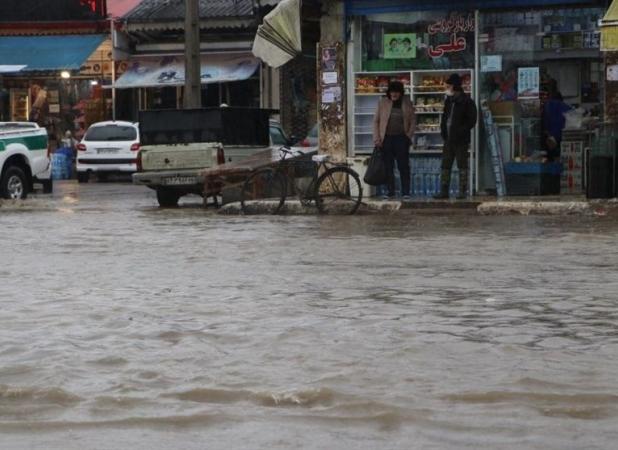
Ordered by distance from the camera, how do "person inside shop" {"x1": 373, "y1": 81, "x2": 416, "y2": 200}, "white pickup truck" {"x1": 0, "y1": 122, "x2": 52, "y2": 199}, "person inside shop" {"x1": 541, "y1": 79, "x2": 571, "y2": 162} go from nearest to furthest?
"person inside shop" {"x1": 373, "y1": 81, "x2": 416, "y2": 200}, "person inside shop" {"x1": 541, "y1": 79, "x2": 571, "y2": 162}, "white pickup truck" {"x1": 0, "y1": 122, "x2": 52, "y2": 199}

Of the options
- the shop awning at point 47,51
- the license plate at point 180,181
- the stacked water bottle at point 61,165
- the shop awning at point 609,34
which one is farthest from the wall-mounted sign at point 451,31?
the shop awning at point 47,51

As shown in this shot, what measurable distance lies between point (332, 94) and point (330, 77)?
0.28 meters

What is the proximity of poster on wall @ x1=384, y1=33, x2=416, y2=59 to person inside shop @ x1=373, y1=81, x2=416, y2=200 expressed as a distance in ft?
4.80

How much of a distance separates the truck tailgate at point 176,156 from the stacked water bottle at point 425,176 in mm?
2950

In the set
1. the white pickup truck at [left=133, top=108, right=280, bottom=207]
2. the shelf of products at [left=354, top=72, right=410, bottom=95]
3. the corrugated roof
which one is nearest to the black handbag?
the shelf of products at [left=354, top=72, right=410, bottom=95]

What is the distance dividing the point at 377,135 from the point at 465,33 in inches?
95.0

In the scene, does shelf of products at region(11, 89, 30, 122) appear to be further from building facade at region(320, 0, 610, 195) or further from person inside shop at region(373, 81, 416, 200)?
person inside shop at region(373, 81, 416, 200)

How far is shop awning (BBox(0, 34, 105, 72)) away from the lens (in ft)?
132

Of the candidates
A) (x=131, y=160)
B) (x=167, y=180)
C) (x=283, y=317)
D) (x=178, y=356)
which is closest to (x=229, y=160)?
(x=167, y=180)

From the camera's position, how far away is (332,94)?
2278cm

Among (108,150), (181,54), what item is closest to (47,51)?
(181,54)

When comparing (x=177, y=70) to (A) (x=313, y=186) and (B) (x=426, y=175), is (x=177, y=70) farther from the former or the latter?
(A) (x=313, y=186)

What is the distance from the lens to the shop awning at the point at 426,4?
21391 millimetres

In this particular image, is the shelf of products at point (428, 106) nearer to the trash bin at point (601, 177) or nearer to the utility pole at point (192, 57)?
the trash bin at point (601, 177)
